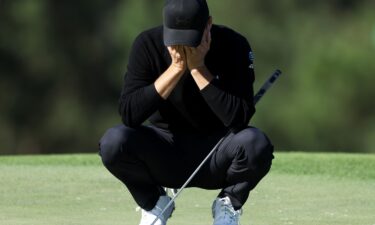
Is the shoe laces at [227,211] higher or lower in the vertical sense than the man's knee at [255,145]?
lower

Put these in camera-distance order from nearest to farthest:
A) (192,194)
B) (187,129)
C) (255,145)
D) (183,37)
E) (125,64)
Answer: (183,37)
(255,145)
(187,129)
(192,194)
(125,64)

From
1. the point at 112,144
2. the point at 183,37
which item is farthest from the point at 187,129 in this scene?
the point at 183,37

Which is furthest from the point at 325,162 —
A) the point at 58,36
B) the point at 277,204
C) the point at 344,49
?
the point at 58,36

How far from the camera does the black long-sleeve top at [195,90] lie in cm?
322

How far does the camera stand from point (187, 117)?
3414mm

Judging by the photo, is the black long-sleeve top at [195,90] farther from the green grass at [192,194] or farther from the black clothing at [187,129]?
the green grass at [192,194]

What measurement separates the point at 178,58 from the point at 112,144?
352mm

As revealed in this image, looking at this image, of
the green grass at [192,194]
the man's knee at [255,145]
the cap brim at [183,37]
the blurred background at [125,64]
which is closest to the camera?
the cap brim at [183,37]

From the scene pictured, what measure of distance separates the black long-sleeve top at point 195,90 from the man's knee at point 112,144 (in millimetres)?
45

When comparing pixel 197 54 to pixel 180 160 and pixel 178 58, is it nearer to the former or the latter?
pixel 178 58

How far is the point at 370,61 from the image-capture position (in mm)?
17172

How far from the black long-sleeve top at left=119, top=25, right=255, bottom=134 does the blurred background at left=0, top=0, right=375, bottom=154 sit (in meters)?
12.6

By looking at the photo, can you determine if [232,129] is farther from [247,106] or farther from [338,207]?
[338,207]

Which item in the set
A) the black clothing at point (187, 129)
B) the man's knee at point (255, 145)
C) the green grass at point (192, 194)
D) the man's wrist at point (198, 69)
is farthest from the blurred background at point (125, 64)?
the man's wrist at point (198, 69)
